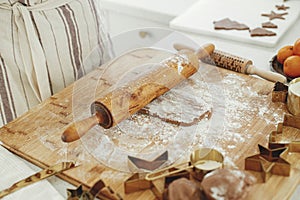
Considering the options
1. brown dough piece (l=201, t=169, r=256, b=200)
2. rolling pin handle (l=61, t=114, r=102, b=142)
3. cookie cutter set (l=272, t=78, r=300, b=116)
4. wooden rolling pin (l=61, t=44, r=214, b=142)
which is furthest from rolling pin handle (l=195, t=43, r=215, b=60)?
brown dough piece (l=201, t=169, r=256, b=200)

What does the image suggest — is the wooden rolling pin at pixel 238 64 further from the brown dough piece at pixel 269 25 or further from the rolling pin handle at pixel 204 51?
the brown dough piece at pixel 269 25

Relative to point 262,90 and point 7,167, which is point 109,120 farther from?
point 262,90

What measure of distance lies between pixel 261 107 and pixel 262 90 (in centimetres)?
8

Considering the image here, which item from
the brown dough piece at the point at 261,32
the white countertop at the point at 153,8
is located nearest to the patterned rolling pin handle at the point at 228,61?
the brown dough piece at the point at 261,32

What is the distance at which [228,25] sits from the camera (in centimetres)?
152

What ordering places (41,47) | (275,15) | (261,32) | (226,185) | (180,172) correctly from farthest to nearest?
(275,15) → (261,32) → (41,47) → (180,172) → (226,185)

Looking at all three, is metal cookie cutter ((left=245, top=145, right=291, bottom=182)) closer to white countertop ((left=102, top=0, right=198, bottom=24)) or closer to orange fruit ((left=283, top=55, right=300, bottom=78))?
orange fruit ((left=283, top=55, right=300, bottom=78))

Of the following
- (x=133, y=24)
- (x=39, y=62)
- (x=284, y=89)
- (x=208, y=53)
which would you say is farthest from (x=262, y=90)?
(x=133, y=24)

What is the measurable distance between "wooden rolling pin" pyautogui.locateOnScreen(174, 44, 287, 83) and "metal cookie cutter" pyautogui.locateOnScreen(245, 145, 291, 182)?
0.31m

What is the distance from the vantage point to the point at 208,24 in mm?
1547

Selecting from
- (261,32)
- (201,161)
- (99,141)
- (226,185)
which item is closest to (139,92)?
(99,141)

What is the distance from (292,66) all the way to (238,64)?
0.43ft

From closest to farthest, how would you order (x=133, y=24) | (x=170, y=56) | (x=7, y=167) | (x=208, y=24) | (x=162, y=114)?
(x=7, y=167)
(x=162, y=114)
(x=170, y=56)
(x=208, y=24)
(x=133, y=24)

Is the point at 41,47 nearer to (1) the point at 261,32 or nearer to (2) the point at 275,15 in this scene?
(1) the point at 261,32
